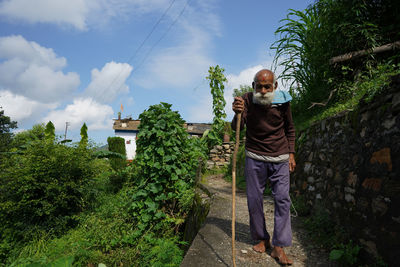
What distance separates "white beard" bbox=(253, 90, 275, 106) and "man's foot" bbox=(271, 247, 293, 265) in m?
1.49

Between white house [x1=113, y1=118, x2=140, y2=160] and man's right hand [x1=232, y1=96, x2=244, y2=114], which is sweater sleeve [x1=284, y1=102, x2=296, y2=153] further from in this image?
white house [x1=113, y1=118, x2=140, y2=160]

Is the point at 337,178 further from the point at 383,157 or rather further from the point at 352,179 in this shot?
the point at 383,157

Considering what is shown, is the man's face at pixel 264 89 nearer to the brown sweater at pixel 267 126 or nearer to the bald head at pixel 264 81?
the bald head at pixel 264 81

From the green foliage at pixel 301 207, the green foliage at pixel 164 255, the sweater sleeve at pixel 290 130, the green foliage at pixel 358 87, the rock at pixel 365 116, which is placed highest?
the green foliage at pixel 358 87

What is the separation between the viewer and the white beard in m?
2.52

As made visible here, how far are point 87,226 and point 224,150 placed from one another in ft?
17.8

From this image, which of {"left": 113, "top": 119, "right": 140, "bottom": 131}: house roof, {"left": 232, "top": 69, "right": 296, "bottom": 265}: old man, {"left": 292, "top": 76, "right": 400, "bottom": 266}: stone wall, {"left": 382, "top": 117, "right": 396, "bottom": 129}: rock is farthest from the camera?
{"left": 113, "top": 119, "right": 140, "bottom": 131}: house roof

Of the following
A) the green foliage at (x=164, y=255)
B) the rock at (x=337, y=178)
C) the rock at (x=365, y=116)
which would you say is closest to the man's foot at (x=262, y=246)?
the rock at (x=337, y=178)

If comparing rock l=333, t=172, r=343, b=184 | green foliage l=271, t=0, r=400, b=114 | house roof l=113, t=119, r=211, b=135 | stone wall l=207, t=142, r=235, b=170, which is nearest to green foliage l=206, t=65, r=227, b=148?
stone wall l=207, t=142, r=235, b=170

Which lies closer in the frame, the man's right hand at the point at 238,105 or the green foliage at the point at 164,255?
the man's right hand at the point at 238,105

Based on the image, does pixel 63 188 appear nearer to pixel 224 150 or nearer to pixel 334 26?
pixel 224 150

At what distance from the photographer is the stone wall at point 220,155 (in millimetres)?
9906

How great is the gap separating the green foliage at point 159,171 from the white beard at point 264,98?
9.13 feet

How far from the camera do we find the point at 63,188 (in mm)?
7098
